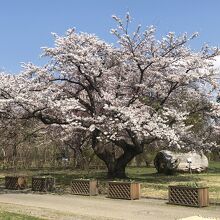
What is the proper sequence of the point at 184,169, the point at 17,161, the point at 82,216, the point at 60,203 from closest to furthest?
the point at 82,216
the point at 60,203
the point at 184,169
the point at 17,161

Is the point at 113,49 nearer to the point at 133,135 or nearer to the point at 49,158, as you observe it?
the point at 133,135

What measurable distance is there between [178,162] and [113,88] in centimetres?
1044

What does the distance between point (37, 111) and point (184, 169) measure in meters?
13.3

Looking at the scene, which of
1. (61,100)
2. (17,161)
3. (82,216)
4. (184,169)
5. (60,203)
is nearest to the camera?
(82,216)

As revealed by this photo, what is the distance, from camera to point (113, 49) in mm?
20750

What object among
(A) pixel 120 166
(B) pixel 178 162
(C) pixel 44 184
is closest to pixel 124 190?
(C) pixel 44 184

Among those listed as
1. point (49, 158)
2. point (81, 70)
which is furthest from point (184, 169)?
point (49, 158)

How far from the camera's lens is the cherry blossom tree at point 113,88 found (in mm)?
19375

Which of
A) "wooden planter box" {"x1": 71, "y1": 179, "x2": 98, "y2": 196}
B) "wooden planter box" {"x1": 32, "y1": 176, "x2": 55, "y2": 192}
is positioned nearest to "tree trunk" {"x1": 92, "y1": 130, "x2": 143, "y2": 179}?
"wooden planter box" {"x1": 32, "y1": 176, "x2": 55, "y2": 192}

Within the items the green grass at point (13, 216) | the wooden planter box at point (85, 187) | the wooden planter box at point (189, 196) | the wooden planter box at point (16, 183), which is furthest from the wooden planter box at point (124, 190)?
the wooden planter box at point (16, 183)

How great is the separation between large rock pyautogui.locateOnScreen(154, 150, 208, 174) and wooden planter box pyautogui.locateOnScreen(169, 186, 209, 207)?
15668mm

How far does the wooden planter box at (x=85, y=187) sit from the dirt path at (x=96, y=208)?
0.58 metres

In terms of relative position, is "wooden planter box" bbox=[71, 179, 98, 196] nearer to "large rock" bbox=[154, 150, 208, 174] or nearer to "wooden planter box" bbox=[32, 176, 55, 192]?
"wooden planter box" bbox=[32, 176, 55, 192]

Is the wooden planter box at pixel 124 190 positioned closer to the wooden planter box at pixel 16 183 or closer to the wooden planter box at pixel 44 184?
the wooden planter box at pixel 44 184
